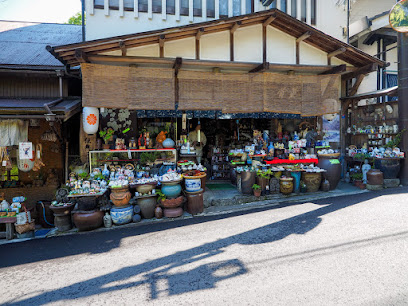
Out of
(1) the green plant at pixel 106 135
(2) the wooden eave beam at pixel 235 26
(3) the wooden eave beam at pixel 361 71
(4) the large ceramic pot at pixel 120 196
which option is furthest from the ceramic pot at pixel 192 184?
(3) the wooden eave beam at pixel 361 71

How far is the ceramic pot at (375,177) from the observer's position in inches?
397

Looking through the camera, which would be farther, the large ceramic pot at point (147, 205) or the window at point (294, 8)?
the window at point (294, 8)

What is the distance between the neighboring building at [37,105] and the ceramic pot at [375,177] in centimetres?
1151

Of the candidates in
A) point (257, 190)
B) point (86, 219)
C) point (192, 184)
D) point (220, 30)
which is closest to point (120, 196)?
point (86, 219)

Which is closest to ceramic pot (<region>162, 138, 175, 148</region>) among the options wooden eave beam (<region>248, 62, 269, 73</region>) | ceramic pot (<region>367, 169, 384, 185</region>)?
wooden eave beam (<region>248, 62, 269, 73</region>)

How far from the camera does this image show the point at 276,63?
32.9 ft

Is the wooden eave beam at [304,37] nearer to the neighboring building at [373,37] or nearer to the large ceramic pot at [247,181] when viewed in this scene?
the neighboring building at [373,37]

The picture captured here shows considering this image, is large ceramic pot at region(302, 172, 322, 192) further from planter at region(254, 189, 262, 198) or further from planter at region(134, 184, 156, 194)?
planter at region(134, 184, 156, 194)

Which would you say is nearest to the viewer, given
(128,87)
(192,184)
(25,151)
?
(192,184)

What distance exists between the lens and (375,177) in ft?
33.1

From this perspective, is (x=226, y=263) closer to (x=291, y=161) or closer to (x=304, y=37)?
(x=291, y=161)

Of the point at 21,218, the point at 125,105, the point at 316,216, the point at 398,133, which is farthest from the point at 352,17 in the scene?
the point at 21,218

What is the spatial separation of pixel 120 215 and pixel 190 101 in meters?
4.63

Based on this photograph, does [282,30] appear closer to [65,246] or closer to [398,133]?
[398,133]
